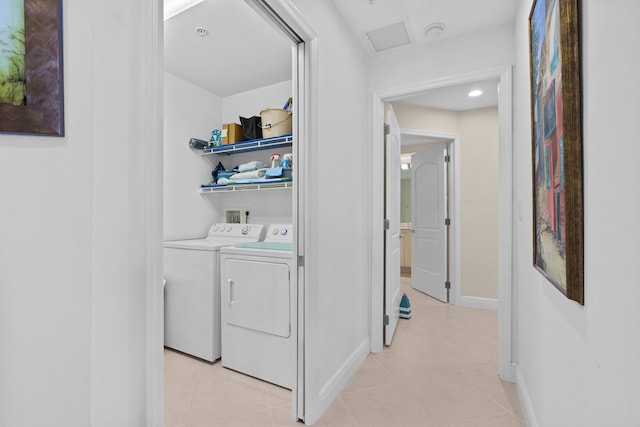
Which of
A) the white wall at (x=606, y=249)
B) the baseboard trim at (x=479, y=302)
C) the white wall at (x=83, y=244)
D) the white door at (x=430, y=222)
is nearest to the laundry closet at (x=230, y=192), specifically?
the white wall at (x=83, y=244)

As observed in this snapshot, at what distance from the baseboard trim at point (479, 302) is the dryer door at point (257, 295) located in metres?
2.71

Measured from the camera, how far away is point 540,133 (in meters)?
1.28

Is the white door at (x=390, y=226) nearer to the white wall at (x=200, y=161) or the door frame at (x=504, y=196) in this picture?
the door frame at (x=504, y=196)

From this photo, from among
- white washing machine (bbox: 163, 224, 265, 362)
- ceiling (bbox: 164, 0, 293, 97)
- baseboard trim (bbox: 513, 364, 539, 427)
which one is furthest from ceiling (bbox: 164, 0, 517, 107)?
baseboard trim (bbox: 513, 364, 539, 427)

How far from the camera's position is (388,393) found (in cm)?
193

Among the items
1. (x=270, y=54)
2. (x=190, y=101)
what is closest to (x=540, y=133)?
(x=270, y=54)

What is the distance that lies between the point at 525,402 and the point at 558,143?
153 centimetres

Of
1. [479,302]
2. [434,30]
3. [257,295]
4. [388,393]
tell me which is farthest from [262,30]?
[479,302]

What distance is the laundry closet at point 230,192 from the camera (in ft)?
6.65

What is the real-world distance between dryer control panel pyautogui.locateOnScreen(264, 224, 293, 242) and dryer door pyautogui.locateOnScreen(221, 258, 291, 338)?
1.91 feet

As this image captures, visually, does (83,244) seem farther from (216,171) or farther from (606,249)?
(216,171)

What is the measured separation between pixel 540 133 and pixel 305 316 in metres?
1.42

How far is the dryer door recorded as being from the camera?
6.51ft

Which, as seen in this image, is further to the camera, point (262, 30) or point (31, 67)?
point (262, 30)
